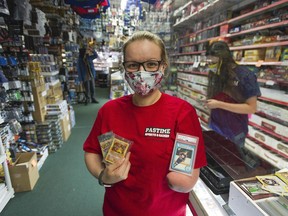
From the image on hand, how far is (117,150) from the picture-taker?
0.84 metres

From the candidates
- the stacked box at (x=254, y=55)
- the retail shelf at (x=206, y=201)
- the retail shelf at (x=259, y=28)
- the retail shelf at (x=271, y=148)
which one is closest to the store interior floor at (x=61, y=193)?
the retail shelf at (x=206, y=201)

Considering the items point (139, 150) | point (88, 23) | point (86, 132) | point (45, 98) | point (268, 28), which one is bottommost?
point (86, 132)

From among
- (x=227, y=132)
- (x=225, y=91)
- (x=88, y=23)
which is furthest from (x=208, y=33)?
(x=88, y=23)

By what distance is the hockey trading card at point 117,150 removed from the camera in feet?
2.73

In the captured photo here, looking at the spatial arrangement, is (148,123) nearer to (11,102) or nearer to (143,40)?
(143,40)

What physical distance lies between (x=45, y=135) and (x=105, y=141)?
3006mm

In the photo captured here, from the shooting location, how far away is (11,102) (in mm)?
3010

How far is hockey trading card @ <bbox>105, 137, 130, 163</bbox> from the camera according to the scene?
83cm

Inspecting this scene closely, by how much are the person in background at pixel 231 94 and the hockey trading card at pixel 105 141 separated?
33.8 inches

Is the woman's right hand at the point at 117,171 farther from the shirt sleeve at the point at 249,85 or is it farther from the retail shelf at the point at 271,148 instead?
the retail shelf at the point at 271,148

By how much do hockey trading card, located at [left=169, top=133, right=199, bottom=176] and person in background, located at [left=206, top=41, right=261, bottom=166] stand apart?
0.57 m

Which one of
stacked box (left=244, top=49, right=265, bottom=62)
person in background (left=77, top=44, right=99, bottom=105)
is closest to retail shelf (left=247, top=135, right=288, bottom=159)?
stacked box (left=244, top=49, right=265, bottom=62)

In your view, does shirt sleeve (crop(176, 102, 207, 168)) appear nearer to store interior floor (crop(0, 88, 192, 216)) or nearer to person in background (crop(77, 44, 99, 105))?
store interior floor (crop(0, 88, 192, 216))

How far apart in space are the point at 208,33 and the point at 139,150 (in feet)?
5.97
